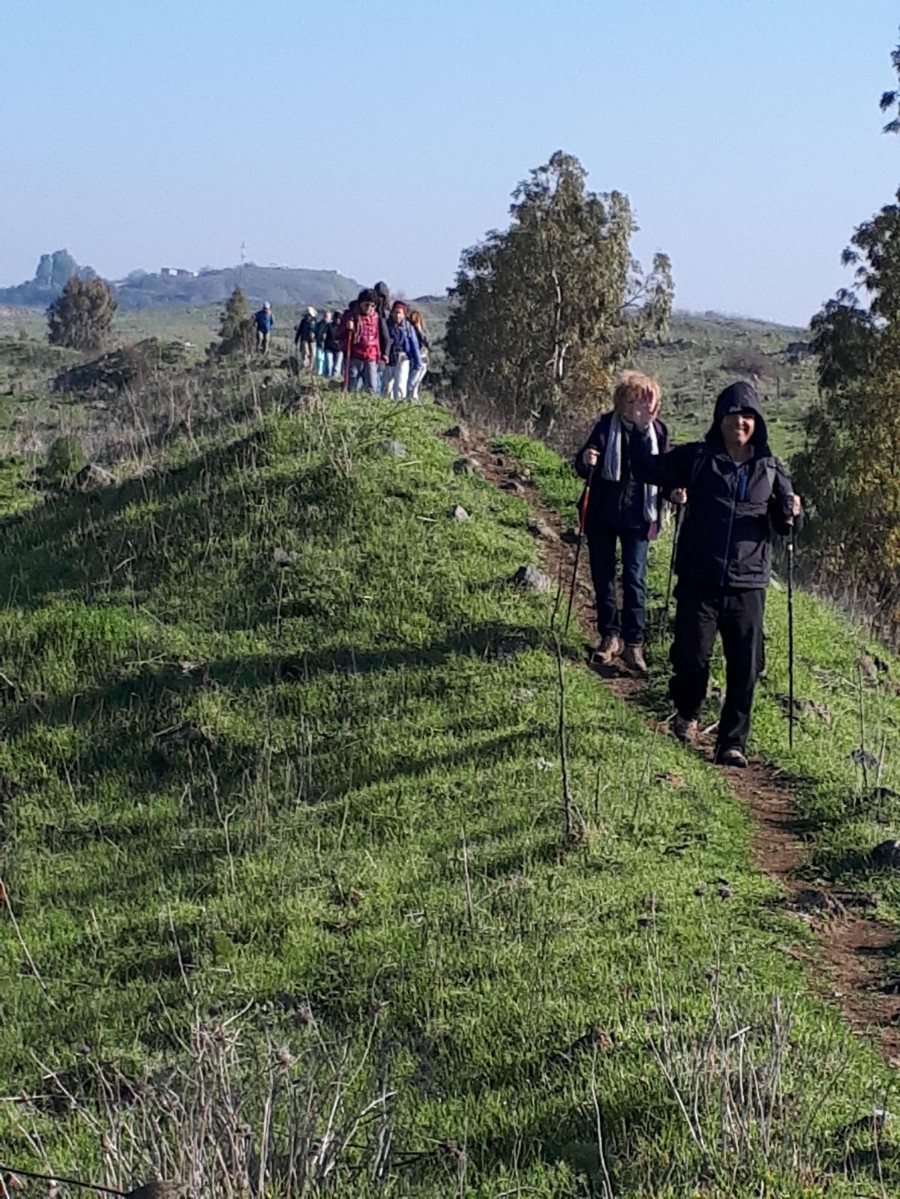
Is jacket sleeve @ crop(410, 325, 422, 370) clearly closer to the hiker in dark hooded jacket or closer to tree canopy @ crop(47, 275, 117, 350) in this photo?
the hiker in dark hooded jacket

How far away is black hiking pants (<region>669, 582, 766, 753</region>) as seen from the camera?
8.12 m

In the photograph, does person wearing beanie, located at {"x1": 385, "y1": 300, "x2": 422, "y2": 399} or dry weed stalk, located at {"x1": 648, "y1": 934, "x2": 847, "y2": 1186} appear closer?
dry weed stalk, located at {"x1": 648, "y1": 934, "x2": 847, "y2": 1186}

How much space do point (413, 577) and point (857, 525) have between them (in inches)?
794

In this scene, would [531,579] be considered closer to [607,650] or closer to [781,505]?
[607,650]

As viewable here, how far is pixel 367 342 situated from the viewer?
17266 millimetres

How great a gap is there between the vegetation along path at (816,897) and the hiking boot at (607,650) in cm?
6

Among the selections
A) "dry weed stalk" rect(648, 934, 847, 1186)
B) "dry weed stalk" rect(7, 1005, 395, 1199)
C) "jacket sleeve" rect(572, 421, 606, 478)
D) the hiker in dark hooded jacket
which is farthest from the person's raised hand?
"dry weed stalk" rect(7, 1005, 395, 1199)

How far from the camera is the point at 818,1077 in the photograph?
14.4 ft

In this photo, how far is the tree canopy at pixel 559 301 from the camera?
40.6 metres

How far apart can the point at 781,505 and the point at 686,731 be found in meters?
1.55

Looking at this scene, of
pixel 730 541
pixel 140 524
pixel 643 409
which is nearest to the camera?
pixel 730 541

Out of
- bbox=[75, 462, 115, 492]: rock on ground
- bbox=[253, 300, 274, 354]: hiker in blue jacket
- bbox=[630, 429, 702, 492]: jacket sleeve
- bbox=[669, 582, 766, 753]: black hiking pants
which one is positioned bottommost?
bbox=[669, 582, 766, 753]: black hiking pants

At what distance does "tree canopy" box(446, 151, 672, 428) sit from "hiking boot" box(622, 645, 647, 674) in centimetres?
3003

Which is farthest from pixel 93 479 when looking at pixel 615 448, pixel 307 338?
pixel 307 338
